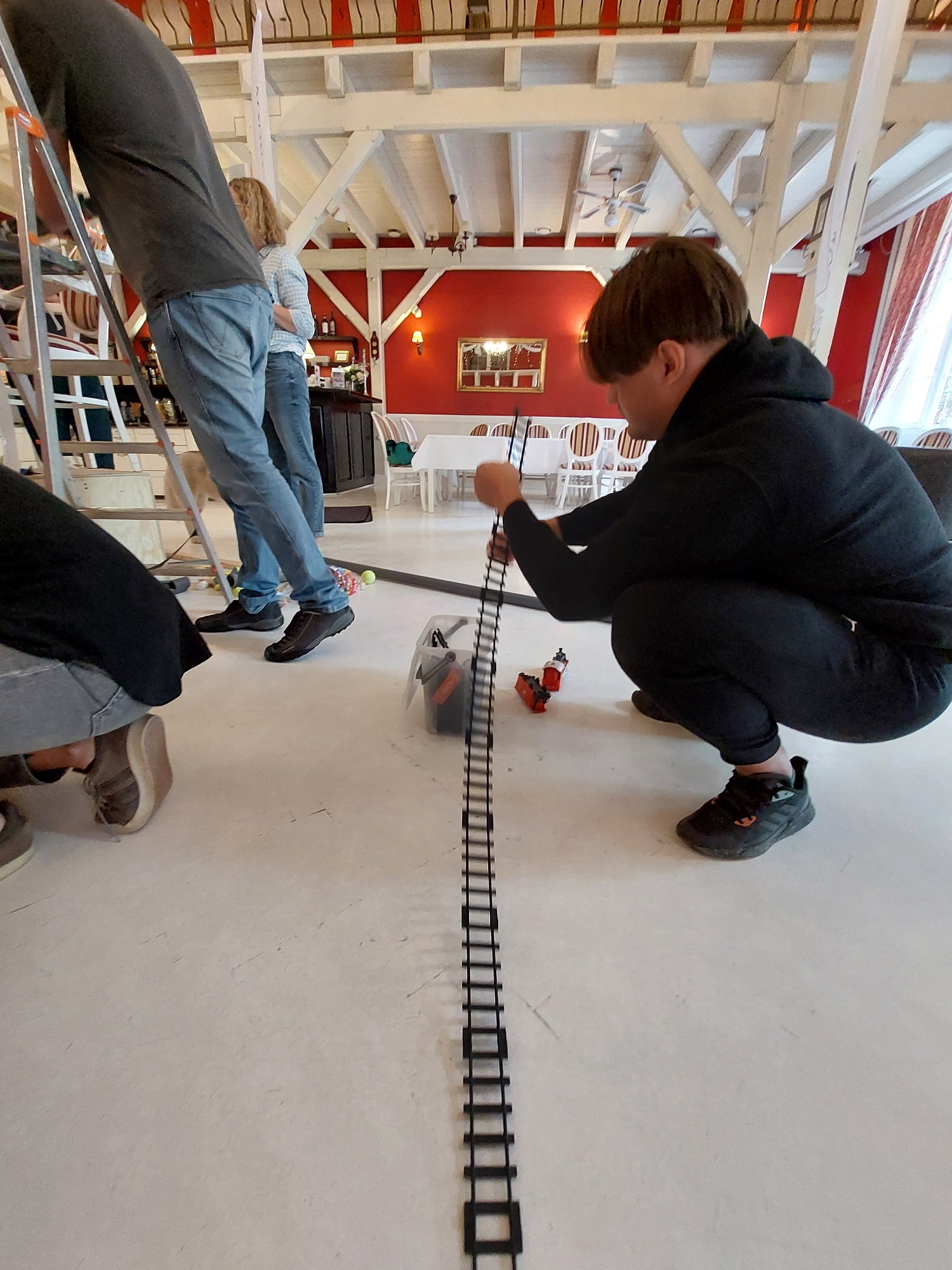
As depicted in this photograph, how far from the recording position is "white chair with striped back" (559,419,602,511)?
4.57 meters

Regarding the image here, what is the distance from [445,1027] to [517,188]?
6.55 m

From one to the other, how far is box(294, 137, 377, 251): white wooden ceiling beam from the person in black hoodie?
392cm

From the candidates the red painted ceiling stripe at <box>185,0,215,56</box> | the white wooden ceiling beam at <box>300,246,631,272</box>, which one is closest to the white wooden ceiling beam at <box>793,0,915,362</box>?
the white wooden ceiling beam at <box>300,246,631,272</box>

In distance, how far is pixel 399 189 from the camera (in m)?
5.48

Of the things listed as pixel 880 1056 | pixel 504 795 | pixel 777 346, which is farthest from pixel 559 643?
pixel 880 1056

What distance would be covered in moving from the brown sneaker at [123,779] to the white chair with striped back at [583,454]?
4258 millimetres

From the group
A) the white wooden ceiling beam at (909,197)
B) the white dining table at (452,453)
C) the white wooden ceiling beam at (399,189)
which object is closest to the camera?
the white dining table at (452,453)

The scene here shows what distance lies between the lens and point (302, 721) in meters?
1.11

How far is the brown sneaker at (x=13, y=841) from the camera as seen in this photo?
0.71m

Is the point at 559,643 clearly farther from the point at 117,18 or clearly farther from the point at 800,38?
the point at 800,38

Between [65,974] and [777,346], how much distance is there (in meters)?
1.07

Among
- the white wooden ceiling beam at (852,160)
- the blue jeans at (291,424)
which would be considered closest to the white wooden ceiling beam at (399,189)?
the white wooden ceiling beam at (852,160)

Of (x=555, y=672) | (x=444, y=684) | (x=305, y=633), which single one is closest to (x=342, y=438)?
(x=305, y=633)

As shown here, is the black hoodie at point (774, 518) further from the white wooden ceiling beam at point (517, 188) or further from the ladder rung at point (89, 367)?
the white wooden ceiling beam at point (517, 188)
